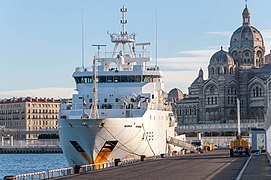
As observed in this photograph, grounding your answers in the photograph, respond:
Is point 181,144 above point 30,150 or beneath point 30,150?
above

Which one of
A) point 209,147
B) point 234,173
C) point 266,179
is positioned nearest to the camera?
point 266,179

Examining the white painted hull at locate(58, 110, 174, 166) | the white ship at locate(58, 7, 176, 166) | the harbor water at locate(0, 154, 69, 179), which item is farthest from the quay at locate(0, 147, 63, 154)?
the white painted hull at locate(58, 110, 174, 166)

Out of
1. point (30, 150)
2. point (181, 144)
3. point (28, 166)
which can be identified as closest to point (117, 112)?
point (181, 144)

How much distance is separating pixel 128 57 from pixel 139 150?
13171 millimetres

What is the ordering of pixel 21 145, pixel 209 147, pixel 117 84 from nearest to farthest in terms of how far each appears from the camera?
pixel 117 84 < pixel 209 147 < pixel 21 145

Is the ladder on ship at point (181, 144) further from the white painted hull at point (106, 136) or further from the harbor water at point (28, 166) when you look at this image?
the harbor water at point (28, 166)

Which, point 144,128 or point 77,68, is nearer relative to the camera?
point 144,128

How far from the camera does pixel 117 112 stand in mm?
70812

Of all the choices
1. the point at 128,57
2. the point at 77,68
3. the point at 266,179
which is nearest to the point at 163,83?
the point at 128,57

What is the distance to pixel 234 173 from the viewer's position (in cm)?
4834

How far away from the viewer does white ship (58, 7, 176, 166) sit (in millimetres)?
64625

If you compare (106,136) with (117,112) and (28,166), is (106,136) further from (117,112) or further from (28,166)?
(28,166)

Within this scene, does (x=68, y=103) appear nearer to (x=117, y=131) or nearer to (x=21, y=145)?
(x=117, y=131)

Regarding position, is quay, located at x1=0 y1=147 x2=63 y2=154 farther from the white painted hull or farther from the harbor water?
the white painted hull
